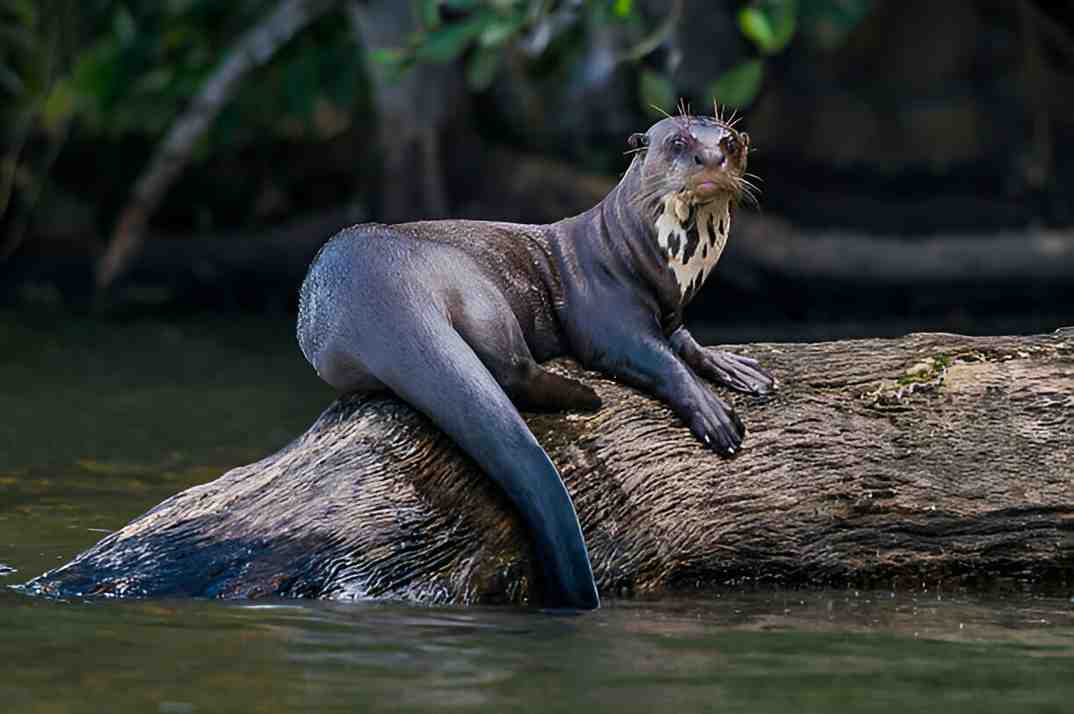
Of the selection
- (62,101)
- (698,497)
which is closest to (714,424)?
(698,497)

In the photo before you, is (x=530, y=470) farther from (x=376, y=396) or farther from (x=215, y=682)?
(x=215, y=682)

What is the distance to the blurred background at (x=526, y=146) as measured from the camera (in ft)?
33.8

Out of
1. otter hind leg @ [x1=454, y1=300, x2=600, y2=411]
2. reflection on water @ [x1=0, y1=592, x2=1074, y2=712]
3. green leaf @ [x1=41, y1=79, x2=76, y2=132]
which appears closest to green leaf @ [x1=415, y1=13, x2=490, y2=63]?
otter hind leg @ [x1=454, y1=300, x2=600, y2=411]

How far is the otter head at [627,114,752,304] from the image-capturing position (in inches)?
170

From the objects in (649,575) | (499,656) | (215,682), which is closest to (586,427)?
(649,575)

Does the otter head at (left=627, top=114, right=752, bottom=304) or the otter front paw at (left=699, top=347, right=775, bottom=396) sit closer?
the otter head at (left=627, top=114, right=752, bottom=304)

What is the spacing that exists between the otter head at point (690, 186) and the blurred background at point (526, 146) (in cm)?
398

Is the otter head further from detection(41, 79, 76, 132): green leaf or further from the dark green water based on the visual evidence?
detection(41, 79, 76, 132): green leaf

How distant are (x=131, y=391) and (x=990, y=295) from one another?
15.4 ft

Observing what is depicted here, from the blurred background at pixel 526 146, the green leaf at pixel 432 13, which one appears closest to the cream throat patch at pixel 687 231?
the green leaf at pixel 432 13

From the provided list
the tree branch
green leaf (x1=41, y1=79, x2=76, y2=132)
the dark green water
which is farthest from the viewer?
green leaf (x1=41, y1=79, x2=76, y2=132)

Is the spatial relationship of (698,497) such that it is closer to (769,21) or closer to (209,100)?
(769,21)

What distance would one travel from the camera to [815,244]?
1065cm

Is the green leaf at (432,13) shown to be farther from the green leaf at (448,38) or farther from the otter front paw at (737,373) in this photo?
the otter front paw at (737,373)
